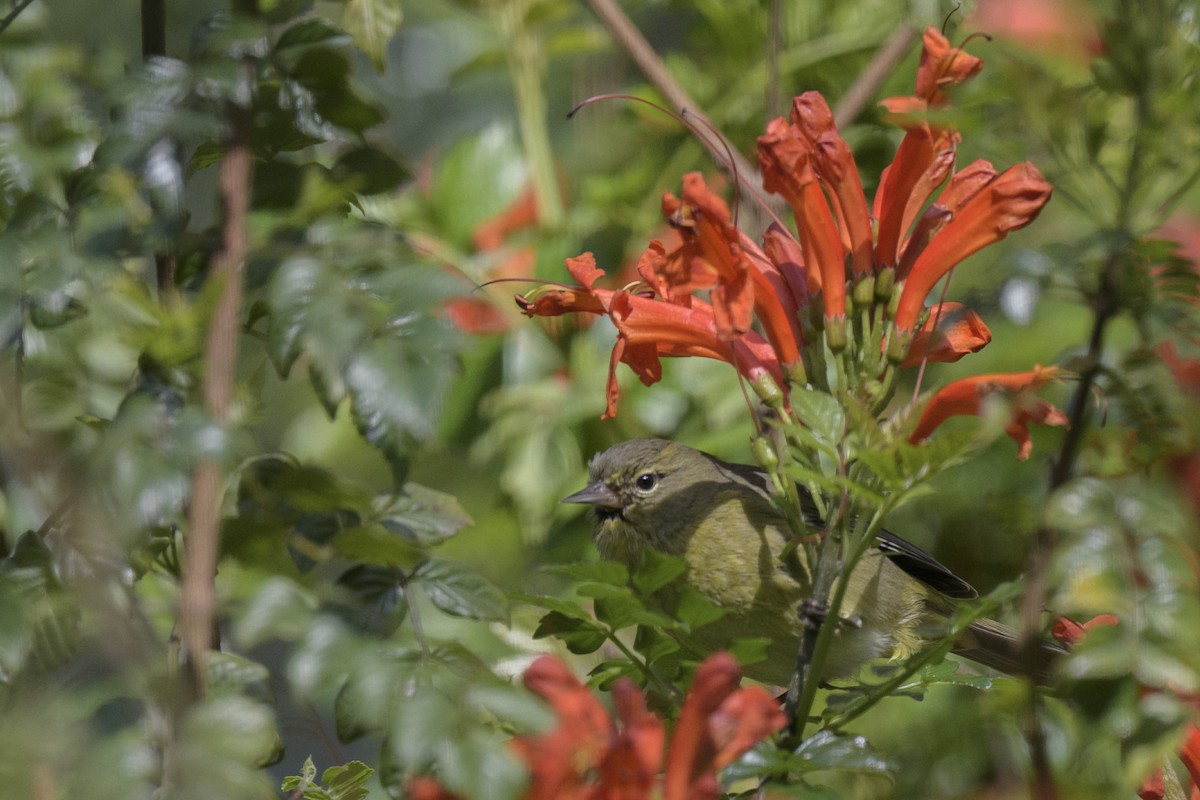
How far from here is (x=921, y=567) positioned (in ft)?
9.23

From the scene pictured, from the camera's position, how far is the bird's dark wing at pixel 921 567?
8.56 ft

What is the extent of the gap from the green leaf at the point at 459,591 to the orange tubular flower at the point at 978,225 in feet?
2.02

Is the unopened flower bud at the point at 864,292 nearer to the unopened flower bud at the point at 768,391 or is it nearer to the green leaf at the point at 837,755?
the unopened flower bud at the point at 768,391

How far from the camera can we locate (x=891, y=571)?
2.84 meters

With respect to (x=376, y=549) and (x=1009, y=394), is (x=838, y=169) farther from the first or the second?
(x=376, y=549)

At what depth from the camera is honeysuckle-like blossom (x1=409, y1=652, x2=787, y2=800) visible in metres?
1.24

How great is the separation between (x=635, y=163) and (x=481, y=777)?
224cm

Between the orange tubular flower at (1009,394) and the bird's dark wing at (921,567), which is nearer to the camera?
the orange tubular flower at (1009,394)

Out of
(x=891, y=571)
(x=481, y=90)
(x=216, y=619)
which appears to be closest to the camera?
(x=216, y=619)

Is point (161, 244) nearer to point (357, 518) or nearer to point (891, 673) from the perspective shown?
point (357, 518)

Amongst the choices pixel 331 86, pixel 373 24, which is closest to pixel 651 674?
pixel 331 86

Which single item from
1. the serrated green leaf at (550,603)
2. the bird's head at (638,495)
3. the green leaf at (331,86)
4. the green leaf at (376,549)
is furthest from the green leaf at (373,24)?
the bird's head at (638,495)

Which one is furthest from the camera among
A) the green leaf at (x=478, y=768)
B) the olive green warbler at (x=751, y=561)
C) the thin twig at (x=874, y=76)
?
the thin twig at (x=874, y=76)

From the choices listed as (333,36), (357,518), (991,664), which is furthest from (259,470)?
(991,664)
